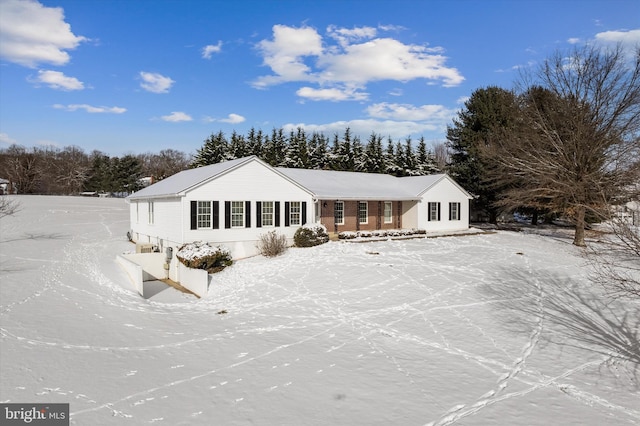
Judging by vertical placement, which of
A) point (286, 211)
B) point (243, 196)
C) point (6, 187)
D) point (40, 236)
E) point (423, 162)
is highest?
point (423, 162)

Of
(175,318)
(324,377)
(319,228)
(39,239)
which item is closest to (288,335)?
(324,377)

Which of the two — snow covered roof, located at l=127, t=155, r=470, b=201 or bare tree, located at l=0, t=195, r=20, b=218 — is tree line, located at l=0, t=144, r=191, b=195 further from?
snow covered roof, located at l=127, t=155, r=470, b=201

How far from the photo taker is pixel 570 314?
42.5 feet

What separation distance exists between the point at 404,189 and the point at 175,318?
70.5 ft

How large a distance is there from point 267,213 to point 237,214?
1.82 m

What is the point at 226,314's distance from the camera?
13844 mm

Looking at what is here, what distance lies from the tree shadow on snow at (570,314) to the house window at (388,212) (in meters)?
12.5

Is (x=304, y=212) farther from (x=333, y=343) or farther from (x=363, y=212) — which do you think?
(x=333, y=343)

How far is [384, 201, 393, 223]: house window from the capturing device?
29156 millimetres

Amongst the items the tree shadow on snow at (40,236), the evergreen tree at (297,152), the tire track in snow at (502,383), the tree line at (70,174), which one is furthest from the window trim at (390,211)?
the tree line at (70,174)

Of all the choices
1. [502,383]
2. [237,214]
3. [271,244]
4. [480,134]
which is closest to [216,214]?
[237,214]

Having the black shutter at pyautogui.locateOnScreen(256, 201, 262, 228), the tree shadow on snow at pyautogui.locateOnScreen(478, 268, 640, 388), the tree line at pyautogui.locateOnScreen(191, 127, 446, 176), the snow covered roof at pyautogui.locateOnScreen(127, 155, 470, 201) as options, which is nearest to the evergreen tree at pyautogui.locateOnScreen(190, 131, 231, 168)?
the tree line at pyautogui.locateOnScreen(191, 127, 446, 176)

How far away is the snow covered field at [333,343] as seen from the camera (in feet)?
23.9

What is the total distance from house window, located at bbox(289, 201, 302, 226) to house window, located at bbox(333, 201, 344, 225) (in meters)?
3.51
